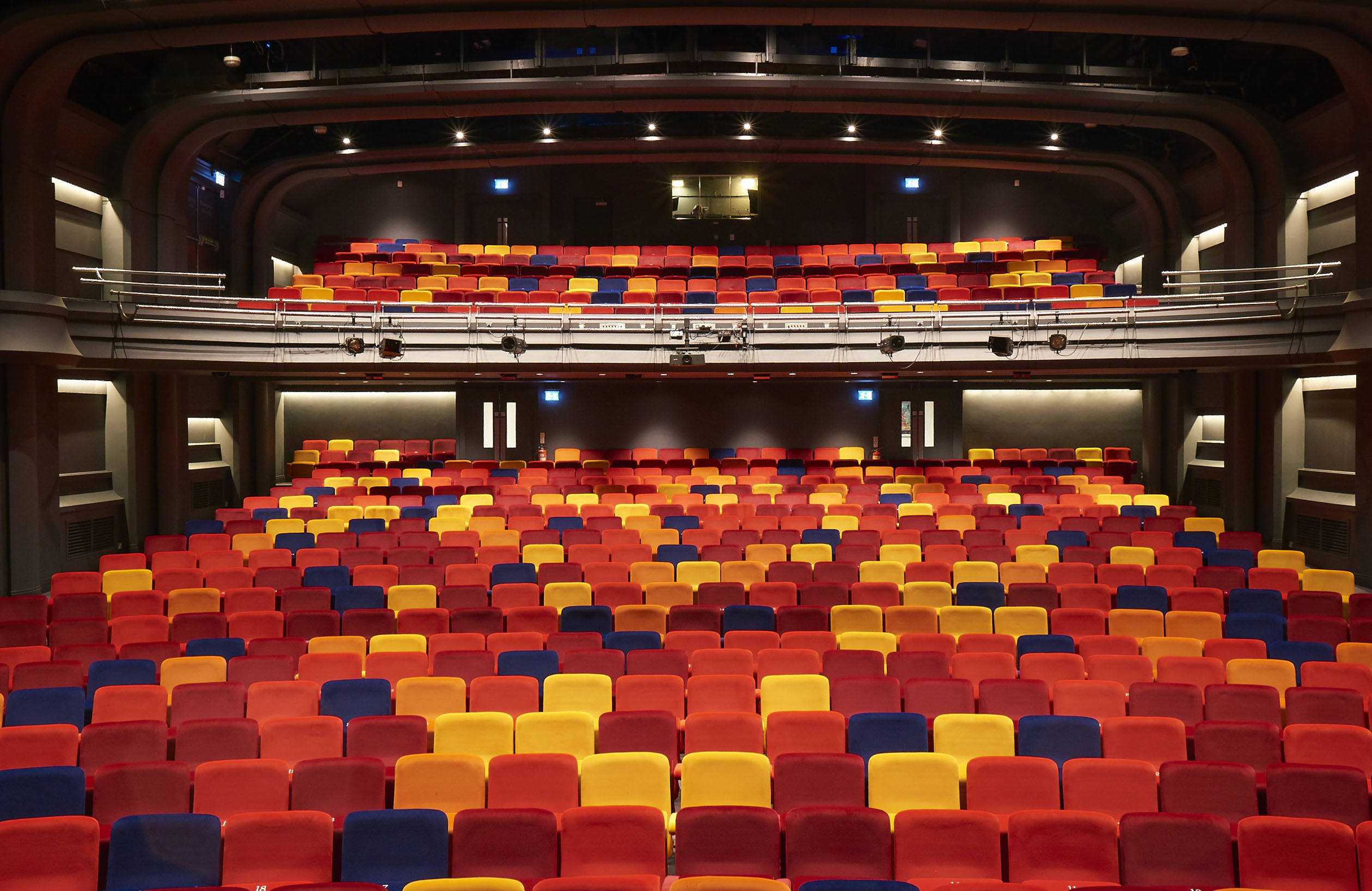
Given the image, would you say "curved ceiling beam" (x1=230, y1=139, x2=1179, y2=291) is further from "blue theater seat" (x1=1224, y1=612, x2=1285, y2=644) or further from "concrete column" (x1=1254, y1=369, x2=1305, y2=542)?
"blue theater seat" (x1=1224, y1=612, x2=1285, y2=644)

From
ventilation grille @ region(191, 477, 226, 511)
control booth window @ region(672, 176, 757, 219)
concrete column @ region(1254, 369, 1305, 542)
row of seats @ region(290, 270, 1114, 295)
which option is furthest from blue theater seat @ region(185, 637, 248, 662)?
control booth window @ region(672, 176, 757, 219)

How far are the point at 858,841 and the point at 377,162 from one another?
15468mm

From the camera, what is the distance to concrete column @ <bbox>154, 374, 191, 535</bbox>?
38.9 feet

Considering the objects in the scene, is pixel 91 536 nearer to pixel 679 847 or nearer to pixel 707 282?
pixel 707 282

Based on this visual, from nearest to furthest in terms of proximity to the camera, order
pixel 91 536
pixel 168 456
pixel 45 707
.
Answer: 1. pixel 45 707
2. pixel 91 536
3. pixel 168 456

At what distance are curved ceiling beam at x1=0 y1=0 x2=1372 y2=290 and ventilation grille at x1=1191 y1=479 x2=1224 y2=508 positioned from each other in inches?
185

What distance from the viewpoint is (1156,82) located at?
12492 millimetres

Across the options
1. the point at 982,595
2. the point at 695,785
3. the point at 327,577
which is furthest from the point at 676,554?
the point at 695,785

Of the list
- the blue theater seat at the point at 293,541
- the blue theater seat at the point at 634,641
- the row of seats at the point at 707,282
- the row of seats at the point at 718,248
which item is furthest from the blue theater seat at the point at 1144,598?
the row of seats at the point at 718,248

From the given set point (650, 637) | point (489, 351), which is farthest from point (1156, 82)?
point (650, 637)

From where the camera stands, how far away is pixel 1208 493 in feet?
42.0

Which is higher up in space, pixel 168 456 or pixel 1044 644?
pixel 168 456

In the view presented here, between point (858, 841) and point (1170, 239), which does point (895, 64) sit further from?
point (858, 841)

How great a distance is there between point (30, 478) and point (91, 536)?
1649mm
